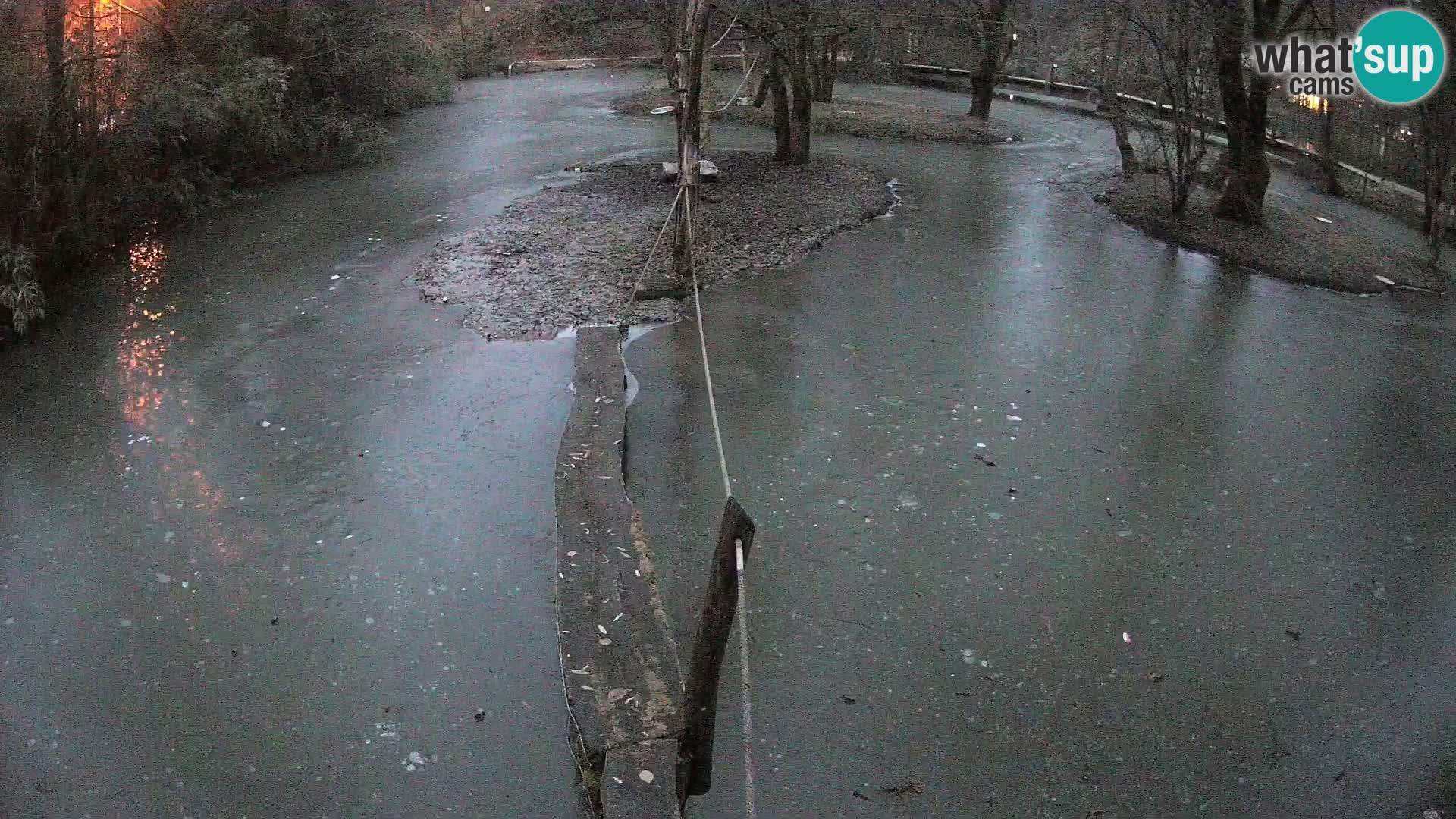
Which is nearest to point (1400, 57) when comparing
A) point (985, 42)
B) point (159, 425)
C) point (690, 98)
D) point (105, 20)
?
point (985, 42)

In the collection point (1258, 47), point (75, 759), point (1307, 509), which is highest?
point (1258, 47)

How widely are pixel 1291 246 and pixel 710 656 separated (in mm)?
12084

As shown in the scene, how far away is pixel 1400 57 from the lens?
14.7m

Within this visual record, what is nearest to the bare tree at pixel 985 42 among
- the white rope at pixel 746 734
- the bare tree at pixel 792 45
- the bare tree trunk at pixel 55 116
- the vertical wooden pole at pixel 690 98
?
the bare tree at pixel 792 45

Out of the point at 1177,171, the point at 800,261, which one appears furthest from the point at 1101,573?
the point at 1177,171

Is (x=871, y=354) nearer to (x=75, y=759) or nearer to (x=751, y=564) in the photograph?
(x=751, y=564)

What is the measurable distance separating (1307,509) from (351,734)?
5769 millimetres

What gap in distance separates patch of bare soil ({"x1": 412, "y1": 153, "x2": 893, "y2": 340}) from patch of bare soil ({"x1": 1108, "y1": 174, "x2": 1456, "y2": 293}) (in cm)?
367

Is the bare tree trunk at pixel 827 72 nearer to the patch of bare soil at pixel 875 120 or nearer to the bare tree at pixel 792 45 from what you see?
the patch of bare soil at pixel 875 120

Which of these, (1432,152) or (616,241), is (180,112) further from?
(1432,152)

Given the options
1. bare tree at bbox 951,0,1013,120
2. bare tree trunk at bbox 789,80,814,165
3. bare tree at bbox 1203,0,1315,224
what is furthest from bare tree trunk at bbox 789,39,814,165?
bare tree at bbox 951,0,1013,120

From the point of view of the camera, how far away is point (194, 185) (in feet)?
52.1

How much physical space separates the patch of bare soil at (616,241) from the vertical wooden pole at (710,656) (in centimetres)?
611

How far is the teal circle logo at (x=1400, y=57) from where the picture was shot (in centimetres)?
1358
